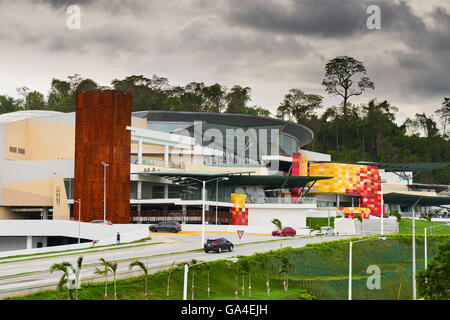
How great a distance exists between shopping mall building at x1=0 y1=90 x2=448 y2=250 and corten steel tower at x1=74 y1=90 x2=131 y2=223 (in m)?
0.14

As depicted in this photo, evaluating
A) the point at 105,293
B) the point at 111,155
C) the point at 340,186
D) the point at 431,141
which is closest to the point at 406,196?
the point at 340,186

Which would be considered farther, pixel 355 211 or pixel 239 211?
pixel 355 211

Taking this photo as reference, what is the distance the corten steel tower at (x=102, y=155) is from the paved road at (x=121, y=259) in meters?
14.3

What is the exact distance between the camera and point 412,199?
142 metres

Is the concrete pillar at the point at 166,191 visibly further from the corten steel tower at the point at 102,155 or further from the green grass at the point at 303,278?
the green grass at the point at 303,278

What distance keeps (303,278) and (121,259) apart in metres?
14.6

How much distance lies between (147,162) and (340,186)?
141ft

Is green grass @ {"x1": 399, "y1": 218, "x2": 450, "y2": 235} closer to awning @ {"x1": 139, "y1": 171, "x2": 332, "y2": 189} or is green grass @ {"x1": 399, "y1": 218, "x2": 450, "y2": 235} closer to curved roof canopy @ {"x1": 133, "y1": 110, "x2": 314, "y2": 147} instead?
awning @ {"x1": 139, "y1": 171, "x2": 332, "y2": 189}

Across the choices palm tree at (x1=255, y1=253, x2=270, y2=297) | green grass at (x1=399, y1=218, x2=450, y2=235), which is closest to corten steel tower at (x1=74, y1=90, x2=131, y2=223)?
palm tree at (x1=255, y1=253, x2=270, y2=297)

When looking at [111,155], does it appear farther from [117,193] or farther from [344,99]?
[344,99]

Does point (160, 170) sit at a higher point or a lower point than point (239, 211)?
higher

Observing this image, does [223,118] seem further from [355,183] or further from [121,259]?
[121,259]

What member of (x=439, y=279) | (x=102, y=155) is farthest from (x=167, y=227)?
(x=439, y=279)

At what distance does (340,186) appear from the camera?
12750 centimetres
